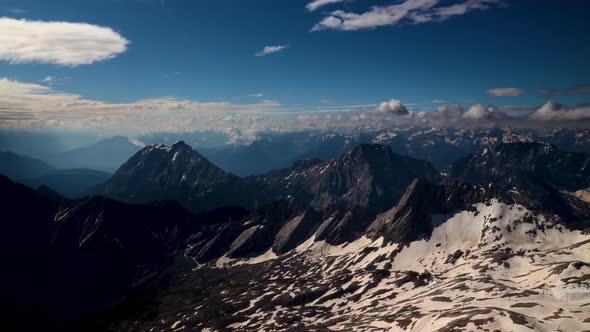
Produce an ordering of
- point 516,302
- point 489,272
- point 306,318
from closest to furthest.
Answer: point 516,302 → point 306,318 → point 489,272

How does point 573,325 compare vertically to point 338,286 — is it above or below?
above

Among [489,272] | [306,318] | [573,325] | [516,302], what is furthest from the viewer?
[489,272]

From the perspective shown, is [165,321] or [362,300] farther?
[165,321]

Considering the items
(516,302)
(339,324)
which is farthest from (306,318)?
(516,302)

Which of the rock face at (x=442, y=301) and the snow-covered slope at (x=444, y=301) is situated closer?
the snow-covered slope at (x=444, y=301)

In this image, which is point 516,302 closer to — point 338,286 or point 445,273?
point 445,273

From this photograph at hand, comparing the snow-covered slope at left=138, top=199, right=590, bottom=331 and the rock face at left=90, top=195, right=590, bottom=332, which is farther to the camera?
the rock face at left=90, top=195, right=590, bottom=332

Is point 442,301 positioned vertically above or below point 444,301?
below

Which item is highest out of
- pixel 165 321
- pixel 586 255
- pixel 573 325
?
pixel 573 325

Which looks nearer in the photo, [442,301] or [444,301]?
[444,301]

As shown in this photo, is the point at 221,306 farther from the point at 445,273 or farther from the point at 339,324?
the point at 445,273
